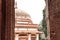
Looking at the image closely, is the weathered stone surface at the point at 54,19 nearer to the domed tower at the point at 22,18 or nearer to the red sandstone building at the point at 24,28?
the red sandstone building at the point at 24,28

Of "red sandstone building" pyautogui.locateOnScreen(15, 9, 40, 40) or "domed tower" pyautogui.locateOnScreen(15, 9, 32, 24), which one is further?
"domed tower" pyautogui.locateOnScreen(15, 9, 32, 24)

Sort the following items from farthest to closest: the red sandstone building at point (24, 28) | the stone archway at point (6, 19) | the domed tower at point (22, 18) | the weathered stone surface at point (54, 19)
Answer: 1. the domed tower at point (22, 18)
2. the red sandstone building at point (24, 28)
3. the stone archway at point (6, 19)
4. the weathered stone surface at point (54, 19)

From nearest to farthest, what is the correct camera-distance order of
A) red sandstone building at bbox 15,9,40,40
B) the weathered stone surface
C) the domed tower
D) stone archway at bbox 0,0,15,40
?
the weathered stone surface < stone archway at bbox 0,0,15,40 < red sandstone building at bbox 15,9,40,40 < the domed tower

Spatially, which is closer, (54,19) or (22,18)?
(54,19)

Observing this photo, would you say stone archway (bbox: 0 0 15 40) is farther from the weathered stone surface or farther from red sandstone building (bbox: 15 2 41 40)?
red sandstone building (bbox: 15 2 41 40)

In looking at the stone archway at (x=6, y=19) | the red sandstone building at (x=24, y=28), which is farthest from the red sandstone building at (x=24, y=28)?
the stone archway at (x=6, y=19)

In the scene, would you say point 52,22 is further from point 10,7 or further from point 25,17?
point 25,17

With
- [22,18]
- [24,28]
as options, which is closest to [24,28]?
[24,28]

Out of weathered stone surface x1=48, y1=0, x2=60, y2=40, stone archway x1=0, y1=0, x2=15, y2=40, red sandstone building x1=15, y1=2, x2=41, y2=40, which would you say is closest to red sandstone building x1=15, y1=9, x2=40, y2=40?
red sandstone building x1=15, y1=2, x2=41, y2=40

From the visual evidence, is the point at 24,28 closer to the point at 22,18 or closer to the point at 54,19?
the point at 22,18

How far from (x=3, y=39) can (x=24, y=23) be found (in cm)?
773

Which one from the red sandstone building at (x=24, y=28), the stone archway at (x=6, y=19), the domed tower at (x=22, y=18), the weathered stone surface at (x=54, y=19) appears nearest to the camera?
the weathered stone surface at (x=54, y=19)

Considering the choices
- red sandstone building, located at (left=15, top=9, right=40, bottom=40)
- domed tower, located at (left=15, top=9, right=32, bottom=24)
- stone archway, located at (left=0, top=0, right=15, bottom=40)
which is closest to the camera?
stone archway, located at (left=0, top=0, right=15, bottom=40)

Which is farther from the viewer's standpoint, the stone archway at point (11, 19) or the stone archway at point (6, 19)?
the stone archway at point (6, 19)
